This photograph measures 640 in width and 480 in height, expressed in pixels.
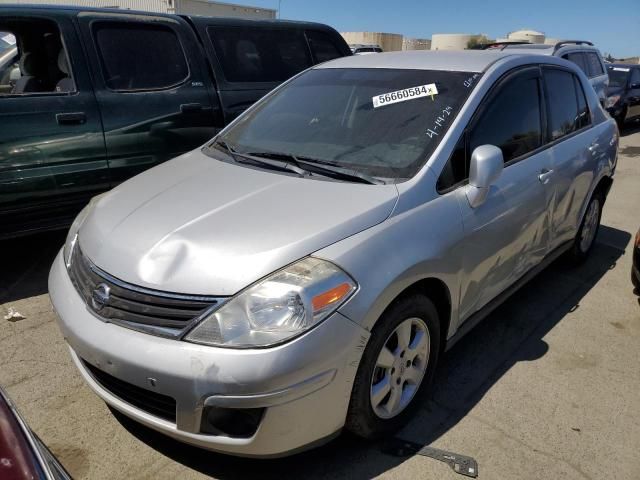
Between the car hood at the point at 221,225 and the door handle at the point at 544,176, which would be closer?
the car hood at the point at 221,225

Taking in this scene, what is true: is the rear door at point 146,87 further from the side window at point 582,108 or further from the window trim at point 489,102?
the side window at point 582,108

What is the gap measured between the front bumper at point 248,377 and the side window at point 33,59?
117 inches

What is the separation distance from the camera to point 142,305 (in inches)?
78.4

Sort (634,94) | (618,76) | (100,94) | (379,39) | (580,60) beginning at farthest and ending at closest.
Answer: (379,39), (618,76), (634,94), (580,60), (100,94)

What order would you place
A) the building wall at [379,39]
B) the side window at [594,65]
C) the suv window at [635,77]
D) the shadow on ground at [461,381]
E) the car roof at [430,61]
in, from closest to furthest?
1. the shadow on ground at [461,381]
2. the car roof at [430,61]
3. the side window at [594,65]
4. the suv window at [635,77]
5. the building wall at [379,39]

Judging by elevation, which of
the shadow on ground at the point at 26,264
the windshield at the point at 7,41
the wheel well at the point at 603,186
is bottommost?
the shadow on ground at the point at 26,264

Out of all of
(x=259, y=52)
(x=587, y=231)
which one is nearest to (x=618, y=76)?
(x=587, y=231)

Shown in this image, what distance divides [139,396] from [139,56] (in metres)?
3.20

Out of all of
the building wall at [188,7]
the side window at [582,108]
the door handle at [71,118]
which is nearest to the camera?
the door handle at [71,118]

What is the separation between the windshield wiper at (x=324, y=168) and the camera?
2475 mm

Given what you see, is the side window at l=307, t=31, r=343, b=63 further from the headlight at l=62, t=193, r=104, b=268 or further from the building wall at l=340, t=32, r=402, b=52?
the building wall at l=340, t=32, r=402, b=52

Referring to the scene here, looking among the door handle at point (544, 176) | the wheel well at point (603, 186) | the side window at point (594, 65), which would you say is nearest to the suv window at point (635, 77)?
the side window at point (594, 65)

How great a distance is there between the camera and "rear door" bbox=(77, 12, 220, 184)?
13.4 feet

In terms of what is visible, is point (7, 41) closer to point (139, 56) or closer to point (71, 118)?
point (139, 56)
